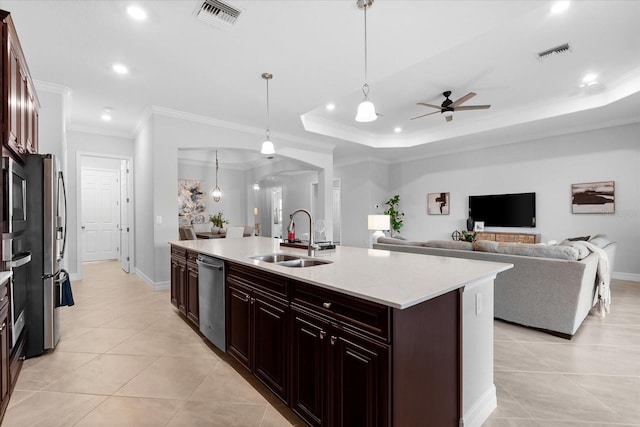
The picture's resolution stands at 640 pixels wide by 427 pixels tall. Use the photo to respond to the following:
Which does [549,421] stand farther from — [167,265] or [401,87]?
[167,265]

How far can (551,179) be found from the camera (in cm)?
617

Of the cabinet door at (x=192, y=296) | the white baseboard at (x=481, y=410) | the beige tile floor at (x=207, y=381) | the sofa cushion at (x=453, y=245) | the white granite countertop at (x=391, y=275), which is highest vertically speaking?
the white granite countertop at (x=391, y=275)

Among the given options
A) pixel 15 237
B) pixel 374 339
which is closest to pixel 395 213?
pixel 374 339

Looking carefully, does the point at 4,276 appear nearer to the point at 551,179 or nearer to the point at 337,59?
the point at 337,59

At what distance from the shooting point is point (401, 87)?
4359 millimetres

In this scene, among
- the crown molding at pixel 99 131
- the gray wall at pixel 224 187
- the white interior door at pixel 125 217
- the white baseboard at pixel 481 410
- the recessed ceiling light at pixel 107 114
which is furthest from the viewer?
the gray wall at pixel 224 187

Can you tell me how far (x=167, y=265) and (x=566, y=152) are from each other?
7.44 m

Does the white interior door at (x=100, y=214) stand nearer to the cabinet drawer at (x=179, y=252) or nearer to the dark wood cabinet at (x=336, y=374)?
the cabinet drawer at (x=179, y=252)

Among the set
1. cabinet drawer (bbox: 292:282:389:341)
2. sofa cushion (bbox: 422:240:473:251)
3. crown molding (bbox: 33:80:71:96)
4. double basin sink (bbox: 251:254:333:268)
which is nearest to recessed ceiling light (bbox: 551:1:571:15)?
sofa cushion (bbox: 422:240:473:251)

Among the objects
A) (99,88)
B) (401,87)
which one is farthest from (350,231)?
(99,88)

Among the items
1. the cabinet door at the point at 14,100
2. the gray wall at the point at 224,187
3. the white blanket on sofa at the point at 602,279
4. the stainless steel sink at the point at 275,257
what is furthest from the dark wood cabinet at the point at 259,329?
the gray wall at the point at 224,187

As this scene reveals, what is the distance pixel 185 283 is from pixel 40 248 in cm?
122

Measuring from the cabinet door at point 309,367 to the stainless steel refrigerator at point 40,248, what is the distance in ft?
7.49

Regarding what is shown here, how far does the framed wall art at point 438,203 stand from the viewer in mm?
7744
